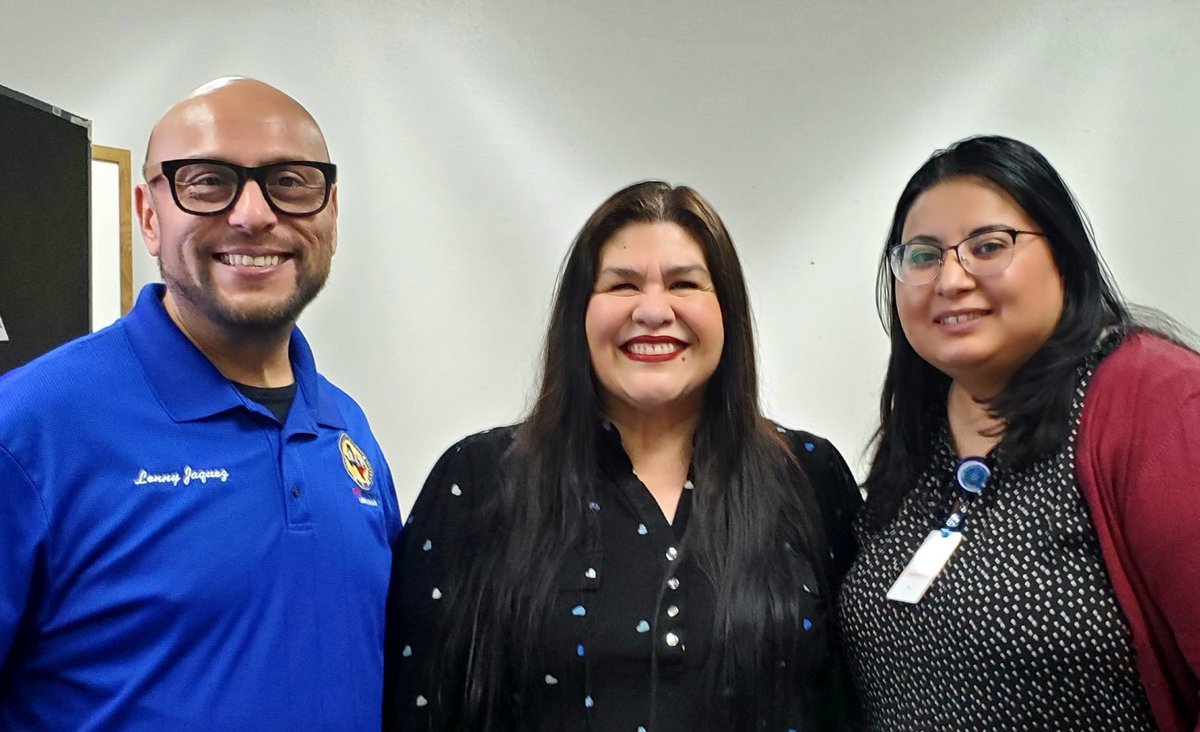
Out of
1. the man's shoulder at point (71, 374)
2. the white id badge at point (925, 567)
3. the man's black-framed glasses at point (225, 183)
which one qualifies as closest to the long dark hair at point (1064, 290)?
the white id badge at point (925, 567)

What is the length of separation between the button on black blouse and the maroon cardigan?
490 millimetres

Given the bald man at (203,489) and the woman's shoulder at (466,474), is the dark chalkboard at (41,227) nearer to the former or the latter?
the bald man at (203,489)

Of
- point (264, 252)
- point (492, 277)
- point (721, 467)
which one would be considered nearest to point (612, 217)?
point (721, 467)

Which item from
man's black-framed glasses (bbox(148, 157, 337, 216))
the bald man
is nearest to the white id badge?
the bald man

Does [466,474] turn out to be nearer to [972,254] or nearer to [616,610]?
[616,610]

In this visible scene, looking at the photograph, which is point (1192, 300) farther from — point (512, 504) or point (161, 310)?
point (161, 310)

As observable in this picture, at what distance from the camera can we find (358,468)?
1.48m

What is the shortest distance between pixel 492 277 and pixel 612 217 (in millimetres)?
1118

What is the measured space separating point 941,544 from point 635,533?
0.49 meters

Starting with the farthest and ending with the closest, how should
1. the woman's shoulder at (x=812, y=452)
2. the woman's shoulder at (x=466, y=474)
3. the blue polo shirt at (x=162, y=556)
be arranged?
the woman's shoulder at (x=812, y=452)
the woman's shoulder at (x=466, y=474)
the blue polo shirt at (x=162, y=556)

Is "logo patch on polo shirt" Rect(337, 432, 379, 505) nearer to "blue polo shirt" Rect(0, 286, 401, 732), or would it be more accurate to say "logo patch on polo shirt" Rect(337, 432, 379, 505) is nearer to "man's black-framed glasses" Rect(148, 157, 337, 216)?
"blue polo shirt" Rect(0, 286, 401, 732)

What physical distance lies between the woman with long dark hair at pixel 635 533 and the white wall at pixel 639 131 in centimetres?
104

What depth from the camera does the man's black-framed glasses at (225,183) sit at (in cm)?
128

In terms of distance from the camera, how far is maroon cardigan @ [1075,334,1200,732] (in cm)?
111
